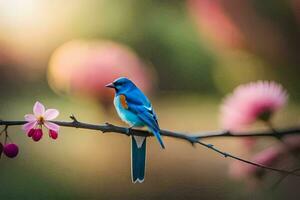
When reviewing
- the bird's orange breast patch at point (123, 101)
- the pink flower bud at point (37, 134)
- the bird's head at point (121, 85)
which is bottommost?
the pink flower bud at point (37, 134)

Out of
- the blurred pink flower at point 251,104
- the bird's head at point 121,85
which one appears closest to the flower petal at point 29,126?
the bird's head at point 121,85

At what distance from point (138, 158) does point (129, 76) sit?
0.57 ft

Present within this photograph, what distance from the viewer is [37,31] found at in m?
1.11

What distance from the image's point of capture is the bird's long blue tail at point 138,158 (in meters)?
0.96

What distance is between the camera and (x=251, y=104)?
96 cm

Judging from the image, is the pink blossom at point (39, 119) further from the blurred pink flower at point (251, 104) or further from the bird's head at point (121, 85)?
the blurred pink flower at point (251, 104)

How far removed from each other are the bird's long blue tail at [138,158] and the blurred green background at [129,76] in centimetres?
3

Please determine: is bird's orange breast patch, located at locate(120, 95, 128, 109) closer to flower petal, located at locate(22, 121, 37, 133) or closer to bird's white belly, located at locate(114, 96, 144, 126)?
bird's white belly, located at locate(114, 96, 144, 126)

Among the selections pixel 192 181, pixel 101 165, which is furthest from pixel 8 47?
pixel 192 181

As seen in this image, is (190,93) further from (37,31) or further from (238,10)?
(37,31)

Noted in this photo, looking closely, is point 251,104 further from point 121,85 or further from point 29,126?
point 29,126

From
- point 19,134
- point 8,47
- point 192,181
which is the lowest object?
point 192,181

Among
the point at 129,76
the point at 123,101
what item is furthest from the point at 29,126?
the point at 129,76

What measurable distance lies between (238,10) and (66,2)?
1.07 ft
